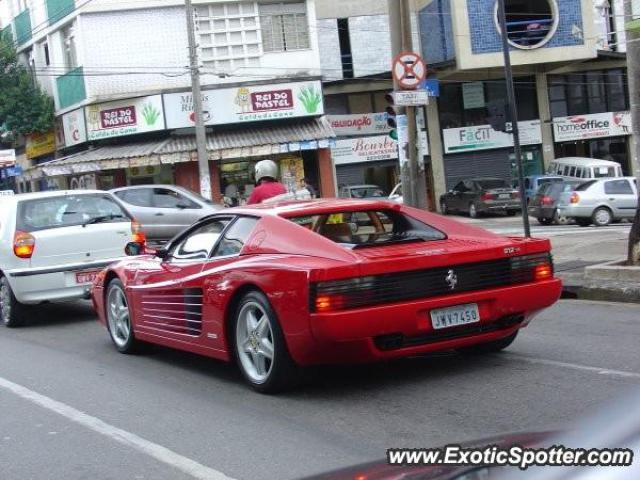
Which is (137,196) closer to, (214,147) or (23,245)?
(23,245)

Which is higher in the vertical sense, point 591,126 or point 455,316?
point 591,126

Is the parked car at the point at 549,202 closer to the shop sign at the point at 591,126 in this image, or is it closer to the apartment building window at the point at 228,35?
the apartment building window at the point at 228,35

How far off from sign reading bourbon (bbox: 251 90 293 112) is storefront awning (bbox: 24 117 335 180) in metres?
0.85

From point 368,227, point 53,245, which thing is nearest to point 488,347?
point 368,227

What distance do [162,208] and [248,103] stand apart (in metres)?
11.4

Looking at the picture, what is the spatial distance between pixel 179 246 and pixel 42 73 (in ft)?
92.6

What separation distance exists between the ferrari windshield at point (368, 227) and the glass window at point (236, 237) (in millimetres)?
357

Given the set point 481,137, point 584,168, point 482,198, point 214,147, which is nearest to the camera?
point 214,147

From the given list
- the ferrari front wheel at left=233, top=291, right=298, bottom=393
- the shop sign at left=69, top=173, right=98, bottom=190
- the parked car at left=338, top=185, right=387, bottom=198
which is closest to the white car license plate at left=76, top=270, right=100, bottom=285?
the ferrari front wheel at left=233, top=291, right=298, bottom=393

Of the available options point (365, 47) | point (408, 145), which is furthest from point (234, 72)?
point (408, 145)

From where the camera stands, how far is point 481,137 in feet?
119

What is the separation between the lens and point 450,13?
32625 millimetres

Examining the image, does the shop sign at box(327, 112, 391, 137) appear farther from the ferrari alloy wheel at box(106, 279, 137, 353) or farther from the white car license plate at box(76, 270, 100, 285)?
the ferrari alloy wheel at box(106, 279, 137, 353)

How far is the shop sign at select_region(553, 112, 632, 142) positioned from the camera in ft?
120
